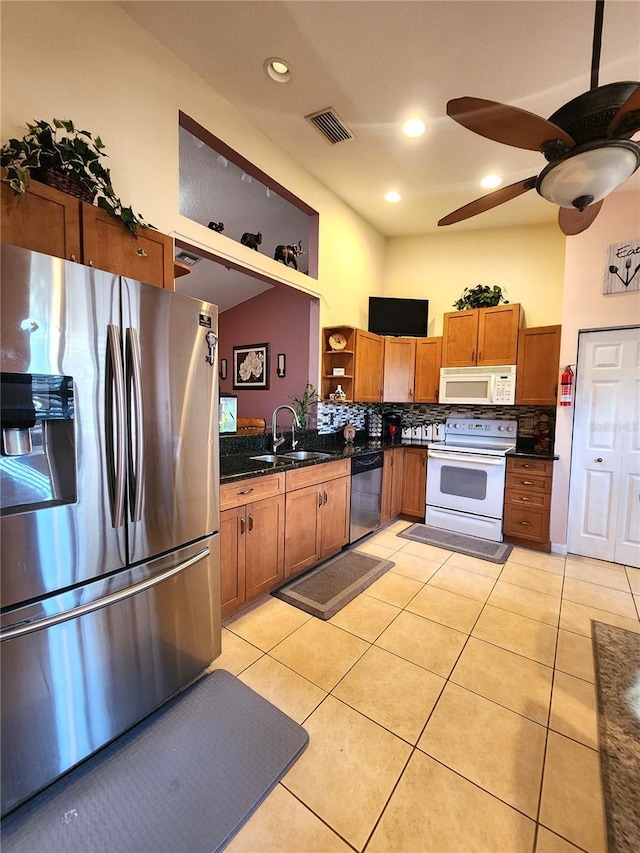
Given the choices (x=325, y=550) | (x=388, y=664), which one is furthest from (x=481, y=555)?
(x=388, y=664)

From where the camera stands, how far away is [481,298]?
155 inches

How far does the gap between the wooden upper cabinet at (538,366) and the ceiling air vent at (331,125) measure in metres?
2.46

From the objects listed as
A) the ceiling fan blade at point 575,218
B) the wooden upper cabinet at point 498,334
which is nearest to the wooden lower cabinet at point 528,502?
the wooden upper cabinet at point 498,334

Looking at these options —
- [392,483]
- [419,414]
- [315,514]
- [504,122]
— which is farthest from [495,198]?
[419,414]

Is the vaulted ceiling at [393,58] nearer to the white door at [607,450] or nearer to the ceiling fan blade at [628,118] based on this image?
the ceiling fan blade at [628,118]

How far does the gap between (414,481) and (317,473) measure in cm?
172

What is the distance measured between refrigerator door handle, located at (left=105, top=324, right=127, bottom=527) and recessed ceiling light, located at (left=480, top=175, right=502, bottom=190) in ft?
11.7

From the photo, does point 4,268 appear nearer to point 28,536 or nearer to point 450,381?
point 28,536

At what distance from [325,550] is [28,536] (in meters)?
2.22

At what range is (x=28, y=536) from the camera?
1161 millimetres

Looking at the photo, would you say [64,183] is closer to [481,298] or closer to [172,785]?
[172,785]

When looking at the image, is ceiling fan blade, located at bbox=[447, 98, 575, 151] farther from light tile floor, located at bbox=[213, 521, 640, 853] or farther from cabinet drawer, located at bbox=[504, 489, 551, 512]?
cabinet drawer, located at bbox=[504, 489, 551, 512]

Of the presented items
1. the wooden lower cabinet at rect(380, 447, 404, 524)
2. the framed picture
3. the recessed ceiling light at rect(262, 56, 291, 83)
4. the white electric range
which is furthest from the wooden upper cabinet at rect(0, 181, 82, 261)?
the framed picture

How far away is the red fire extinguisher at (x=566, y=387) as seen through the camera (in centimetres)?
329
